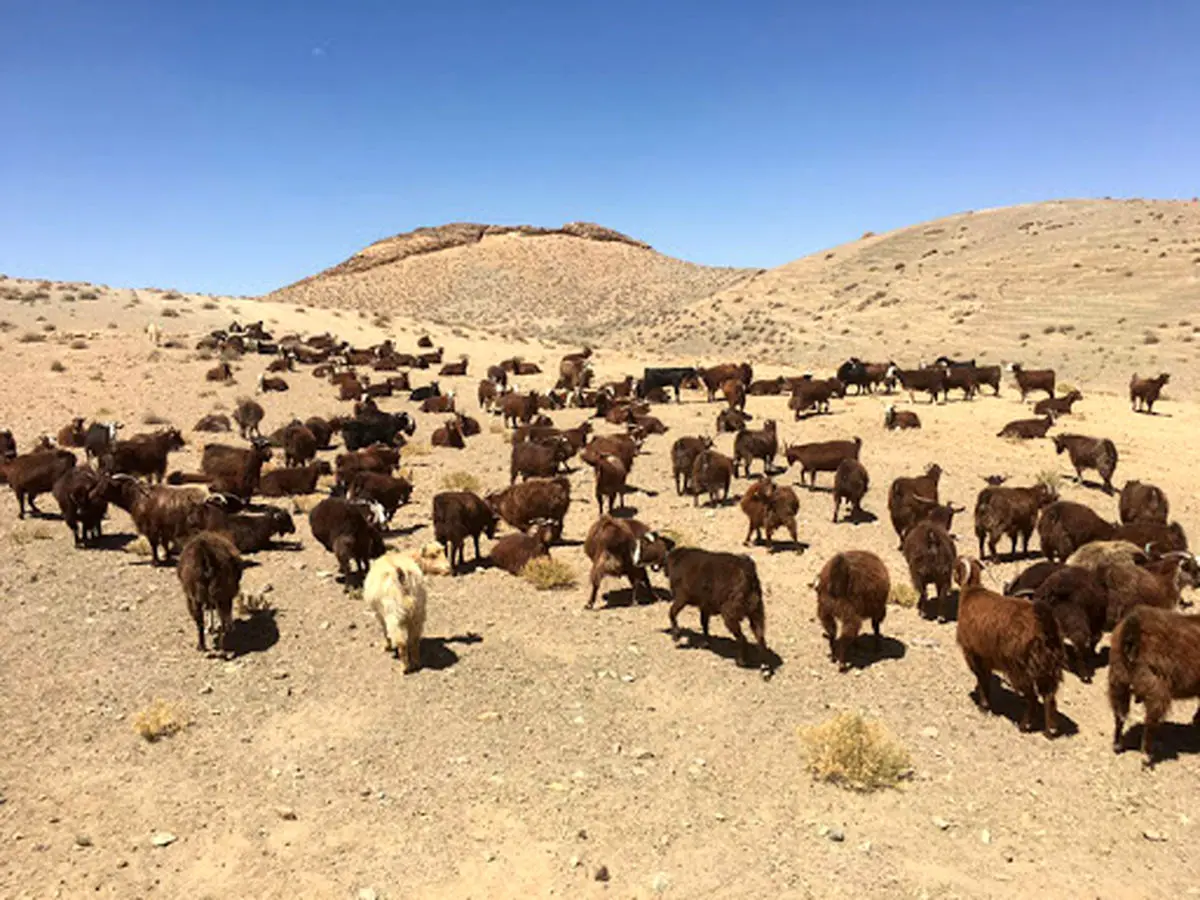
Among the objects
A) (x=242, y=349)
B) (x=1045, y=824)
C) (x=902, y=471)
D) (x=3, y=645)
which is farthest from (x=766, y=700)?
(x=242, y=349)

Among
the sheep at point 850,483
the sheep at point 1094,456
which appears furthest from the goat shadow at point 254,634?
→ the sheep at point 1094,456

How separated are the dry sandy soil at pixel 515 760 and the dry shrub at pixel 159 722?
114mm

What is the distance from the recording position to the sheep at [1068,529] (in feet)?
39.8

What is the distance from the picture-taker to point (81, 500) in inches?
Result: 535

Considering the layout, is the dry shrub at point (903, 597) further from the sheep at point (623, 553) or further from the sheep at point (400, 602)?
the sheep at point (400, 602)

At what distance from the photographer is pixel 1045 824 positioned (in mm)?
6480

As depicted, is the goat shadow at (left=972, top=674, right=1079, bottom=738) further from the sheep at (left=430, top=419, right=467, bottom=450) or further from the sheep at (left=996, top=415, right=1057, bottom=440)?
the sheep at (left=430, top=419, right=467, bottom=450)

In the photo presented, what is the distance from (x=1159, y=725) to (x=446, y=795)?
7.10 meters

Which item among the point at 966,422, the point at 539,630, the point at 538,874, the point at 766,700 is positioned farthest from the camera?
the point at 966,422

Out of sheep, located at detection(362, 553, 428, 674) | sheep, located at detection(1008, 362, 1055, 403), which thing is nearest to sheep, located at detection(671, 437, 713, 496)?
sheep, located at detection(362, 553, 428, 674)

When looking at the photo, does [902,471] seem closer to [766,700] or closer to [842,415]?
[842,415]

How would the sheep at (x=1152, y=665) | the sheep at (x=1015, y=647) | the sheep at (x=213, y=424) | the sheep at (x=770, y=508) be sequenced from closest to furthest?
the sheep at (x=1152, y=665)
the sheep at (x=1015, y=647)
the sheep at (x=770, y=508)
the sheep at (x=213, y=424)

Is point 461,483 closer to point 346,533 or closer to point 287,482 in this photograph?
point 287,482

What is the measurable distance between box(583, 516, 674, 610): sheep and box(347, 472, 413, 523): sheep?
5067 mm
